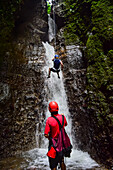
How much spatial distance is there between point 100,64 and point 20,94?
4889mm

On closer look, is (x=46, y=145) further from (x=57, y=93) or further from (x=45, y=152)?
(x=57, y=93)

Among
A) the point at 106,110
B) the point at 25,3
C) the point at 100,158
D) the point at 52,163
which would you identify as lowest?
the point at 100,158

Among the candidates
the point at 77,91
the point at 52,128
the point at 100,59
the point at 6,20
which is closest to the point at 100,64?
the point at 100,59

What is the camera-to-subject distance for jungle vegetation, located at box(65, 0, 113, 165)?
16.5 feet

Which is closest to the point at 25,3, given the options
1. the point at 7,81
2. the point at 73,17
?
the point at 73,17

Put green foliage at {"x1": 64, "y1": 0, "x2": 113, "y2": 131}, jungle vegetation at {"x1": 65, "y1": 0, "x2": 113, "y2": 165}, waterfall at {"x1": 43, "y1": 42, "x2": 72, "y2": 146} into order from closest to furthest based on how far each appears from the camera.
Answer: jungle vegetation at {"x1": 65, "y1": 0, "x2": 113, "y2": 165}
green foliage at {"x1": 64, "y1": 0, "x2": 113, "y2": 131}
waterfall at {"x1": 43, "y1": 42, "x2": 72, "y2": 146}

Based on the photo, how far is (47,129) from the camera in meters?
2.67

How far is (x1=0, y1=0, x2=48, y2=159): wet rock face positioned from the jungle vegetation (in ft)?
10.6

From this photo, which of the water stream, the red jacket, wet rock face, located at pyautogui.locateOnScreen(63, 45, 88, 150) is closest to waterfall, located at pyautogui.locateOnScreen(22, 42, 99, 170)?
the water stream

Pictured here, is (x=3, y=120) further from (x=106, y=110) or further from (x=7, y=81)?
(x=106, y=110)

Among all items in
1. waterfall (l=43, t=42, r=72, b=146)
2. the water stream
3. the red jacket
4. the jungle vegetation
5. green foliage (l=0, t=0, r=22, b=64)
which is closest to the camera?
the red jacket

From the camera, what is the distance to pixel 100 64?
6.44m

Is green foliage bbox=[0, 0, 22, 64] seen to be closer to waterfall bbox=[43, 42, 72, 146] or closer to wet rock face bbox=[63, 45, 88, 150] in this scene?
waterfall bbox=[43, 42, 72, 146]

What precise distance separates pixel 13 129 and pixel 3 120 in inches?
27.5
